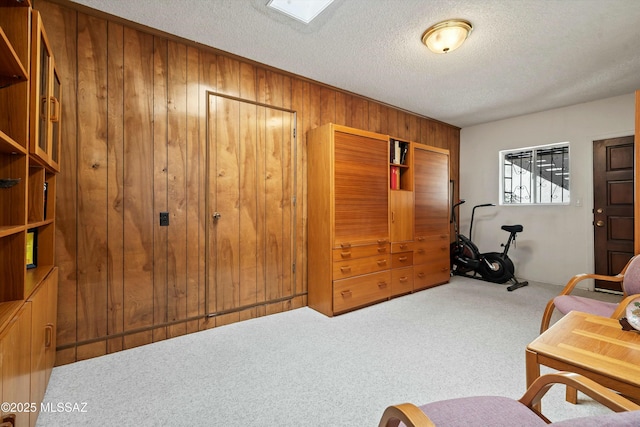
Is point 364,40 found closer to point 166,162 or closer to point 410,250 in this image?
point 166,162

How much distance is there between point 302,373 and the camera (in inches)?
78.2

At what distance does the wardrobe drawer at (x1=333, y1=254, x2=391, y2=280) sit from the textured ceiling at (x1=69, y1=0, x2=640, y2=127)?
209 cm

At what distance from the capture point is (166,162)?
8.29ft

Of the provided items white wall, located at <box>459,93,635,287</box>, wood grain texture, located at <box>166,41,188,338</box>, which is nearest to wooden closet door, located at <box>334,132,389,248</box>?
wood grain texture, located at <box>166,41,188,338</box>

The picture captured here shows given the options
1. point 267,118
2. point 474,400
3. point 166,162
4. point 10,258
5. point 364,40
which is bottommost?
point 474,400

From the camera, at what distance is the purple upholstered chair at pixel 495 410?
2.76ft

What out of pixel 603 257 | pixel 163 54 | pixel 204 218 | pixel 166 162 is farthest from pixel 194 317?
pixel 603 257

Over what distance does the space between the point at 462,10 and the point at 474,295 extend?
3.17 meters

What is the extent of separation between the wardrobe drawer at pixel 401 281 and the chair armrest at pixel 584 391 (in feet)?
8.60

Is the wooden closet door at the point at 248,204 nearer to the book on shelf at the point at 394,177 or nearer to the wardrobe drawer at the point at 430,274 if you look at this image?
the book on shelf at the point at 394,177

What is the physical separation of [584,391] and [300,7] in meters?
2.64

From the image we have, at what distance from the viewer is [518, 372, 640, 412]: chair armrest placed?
0.85 m

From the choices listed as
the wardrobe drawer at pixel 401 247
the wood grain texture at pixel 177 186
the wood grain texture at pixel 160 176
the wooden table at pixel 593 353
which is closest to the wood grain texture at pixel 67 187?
the wood grain texture at pixel 160 176

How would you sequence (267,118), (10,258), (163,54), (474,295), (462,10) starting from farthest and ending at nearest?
1. (474,295)
2. (267,118)
3. (163,54)
4. (462,10)
5. (10,258)
